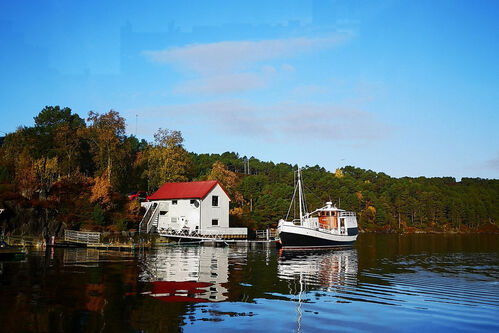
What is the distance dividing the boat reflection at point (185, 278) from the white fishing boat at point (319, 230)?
16943 mm

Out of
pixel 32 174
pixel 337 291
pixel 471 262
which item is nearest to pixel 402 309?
pixel 337 291

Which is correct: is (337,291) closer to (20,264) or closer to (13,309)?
(13,309)

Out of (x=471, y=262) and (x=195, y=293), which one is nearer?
(x=195, y=293)

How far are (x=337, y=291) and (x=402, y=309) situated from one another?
558 cm

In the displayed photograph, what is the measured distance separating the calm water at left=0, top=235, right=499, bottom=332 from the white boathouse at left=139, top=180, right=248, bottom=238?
27.5m

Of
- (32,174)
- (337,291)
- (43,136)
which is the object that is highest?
(43,136)

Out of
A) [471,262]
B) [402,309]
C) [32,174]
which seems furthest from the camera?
[32,174]

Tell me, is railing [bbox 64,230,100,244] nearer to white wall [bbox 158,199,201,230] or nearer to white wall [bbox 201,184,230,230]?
white wall [bbox 158,199,201,230]

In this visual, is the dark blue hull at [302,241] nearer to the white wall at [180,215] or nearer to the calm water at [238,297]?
the white wall at [180,215]

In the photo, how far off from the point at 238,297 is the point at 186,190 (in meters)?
47.8

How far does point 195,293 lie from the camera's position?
77.9 ft

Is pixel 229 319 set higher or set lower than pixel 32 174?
lower

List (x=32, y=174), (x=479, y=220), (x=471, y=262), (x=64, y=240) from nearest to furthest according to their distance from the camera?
(x=471, y=262) < (x=64, y=240) < (x=32, y=174) < (x=479, y=220)

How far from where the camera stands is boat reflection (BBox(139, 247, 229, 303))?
75.3ft
